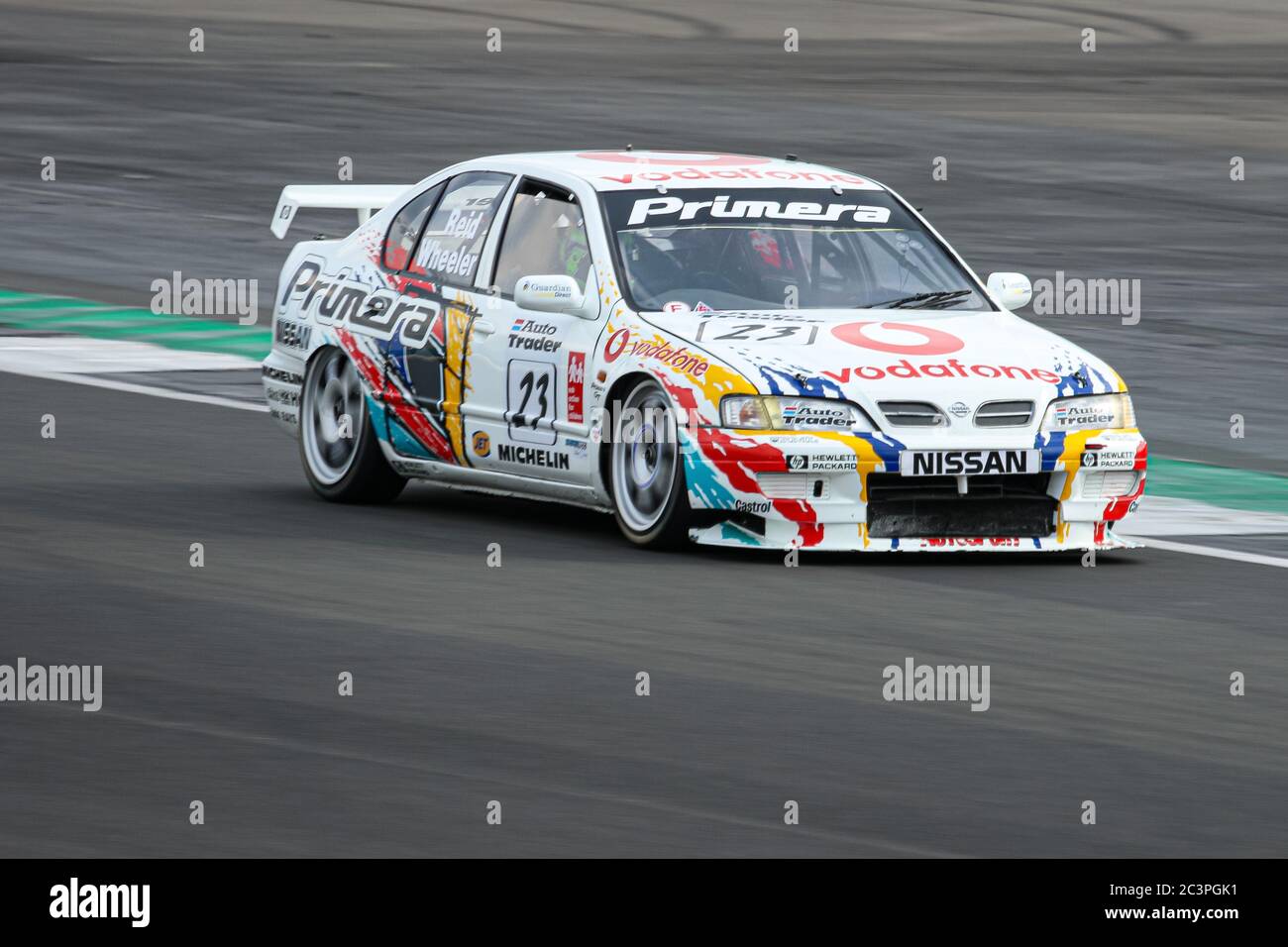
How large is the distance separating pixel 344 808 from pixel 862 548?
4329 millimetres

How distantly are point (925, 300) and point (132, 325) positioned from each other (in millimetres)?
8377

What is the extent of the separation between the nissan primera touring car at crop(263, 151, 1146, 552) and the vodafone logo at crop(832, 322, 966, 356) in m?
0.02

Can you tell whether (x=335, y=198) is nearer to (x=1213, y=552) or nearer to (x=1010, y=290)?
(x=1010, y=290)

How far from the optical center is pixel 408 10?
143 feet

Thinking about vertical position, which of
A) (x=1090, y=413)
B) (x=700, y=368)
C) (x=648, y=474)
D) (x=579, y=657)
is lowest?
(x=579, y=657)

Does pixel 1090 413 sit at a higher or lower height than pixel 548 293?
lower

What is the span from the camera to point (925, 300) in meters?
12.5

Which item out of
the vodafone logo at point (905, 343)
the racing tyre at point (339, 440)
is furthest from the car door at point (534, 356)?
the vodafone logo at point (905, 343)

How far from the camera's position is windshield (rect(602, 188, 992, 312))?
40.3 feet

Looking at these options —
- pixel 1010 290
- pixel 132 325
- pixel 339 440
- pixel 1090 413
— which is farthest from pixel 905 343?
pixel 132 325

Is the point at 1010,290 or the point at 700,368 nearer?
the point at 700,368

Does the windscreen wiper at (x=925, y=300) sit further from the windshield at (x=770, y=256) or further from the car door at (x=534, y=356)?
the car door at (x=534, y=356)
